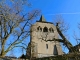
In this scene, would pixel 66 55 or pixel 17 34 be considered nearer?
pixel 66 55

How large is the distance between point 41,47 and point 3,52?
31610mm

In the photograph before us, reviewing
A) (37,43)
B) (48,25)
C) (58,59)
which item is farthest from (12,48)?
(48,25)

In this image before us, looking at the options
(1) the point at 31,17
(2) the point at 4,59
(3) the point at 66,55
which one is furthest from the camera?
(1) the point at 31,17

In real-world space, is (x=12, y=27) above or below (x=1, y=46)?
above

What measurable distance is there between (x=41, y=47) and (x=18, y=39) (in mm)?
29646

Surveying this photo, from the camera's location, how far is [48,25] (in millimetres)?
59250

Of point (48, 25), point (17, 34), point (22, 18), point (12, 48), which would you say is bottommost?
point (12, 48)

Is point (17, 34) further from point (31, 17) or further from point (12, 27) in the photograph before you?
point (31, 17)

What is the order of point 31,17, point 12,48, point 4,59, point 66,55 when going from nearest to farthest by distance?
point 66,55 < point 4,59 < point 12,48 < point 31,17

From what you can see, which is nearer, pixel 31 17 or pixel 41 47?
pixel 31 17

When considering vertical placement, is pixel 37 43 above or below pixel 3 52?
above

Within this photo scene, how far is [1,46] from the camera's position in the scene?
2475 centimetres

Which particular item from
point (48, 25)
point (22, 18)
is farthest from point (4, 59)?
point (48, 25)

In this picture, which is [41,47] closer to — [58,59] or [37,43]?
[37,43]
